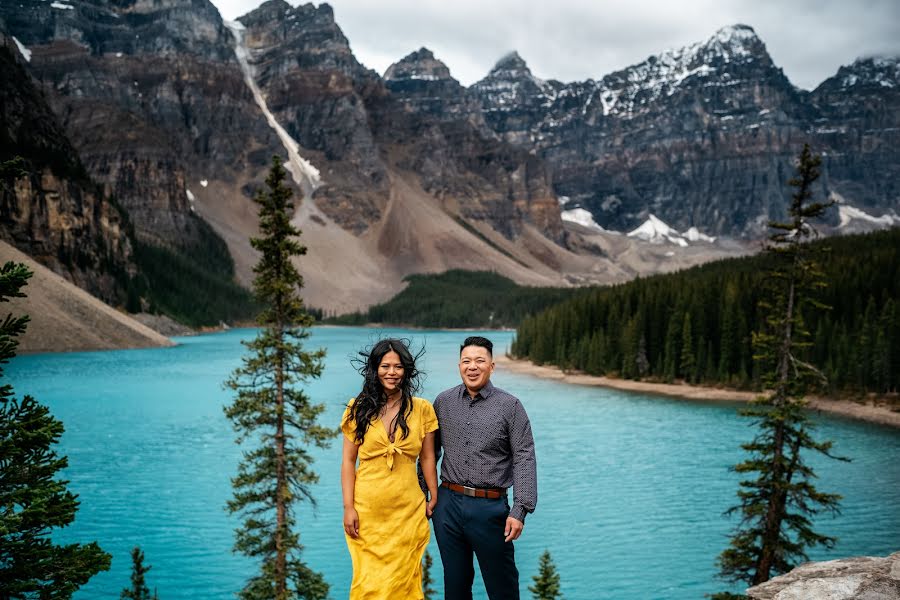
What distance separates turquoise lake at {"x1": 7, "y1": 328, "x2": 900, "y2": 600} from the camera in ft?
74.4

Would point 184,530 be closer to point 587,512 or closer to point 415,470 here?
point 587,512

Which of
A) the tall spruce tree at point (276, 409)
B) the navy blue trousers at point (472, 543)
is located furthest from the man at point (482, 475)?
the tall spruce tree at point (276, 409)

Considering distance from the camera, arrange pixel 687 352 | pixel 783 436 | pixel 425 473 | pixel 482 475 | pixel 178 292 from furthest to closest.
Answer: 1. pixel 178 292
2. pixel 687 352
3. pixel 783 436
4. pixel 425 473
5. pixel 482 475

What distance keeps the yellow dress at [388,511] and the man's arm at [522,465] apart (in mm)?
779

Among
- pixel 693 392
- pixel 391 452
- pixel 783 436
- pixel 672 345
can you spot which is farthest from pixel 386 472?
pixel 672 345

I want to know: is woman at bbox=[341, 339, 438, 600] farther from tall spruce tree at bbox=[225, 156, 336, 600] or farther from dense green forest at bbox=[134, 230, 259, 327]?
dense green forest at bbox=[134, 230, 259, 327]

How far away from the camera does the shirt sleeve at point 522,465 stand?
6438mm

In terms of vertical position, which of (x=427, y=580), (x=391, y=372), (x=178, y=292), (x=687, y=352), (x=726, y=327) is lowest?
(x=427, y=580)

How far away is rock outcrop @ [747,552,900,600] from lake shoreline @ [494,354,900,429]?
33.5 m

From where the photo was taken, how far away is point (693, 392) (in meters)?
66.6

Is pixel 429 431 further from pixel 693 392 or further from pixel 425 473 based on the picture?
pixel 693 392

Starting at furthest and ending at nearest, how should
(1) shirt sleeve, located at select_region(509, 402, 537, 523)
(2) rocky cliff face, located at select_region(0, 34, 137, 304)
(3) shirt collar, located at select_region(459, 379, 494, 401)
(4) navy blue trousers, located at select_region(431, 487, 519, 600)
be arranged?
(2) rocky cliff face, located at select_region(0, 34, 137, 304) → (3) shirt collar, located at select_region(459, 379, 494, 401) → (4) navy blue trousers, located at select_region(431, 487, 519, 600) → (1) shirt sleeve, located at select_region(509, 402, 537, 523)

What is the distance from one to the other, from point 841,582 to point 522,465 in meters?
3.11

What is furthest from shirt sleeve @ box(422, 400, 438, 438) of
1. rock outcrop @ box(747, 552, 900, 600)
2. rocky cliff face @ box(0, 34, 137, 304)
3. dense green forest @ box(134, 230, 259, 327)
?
dense green forest @ box(134, 230, 259, 327)
